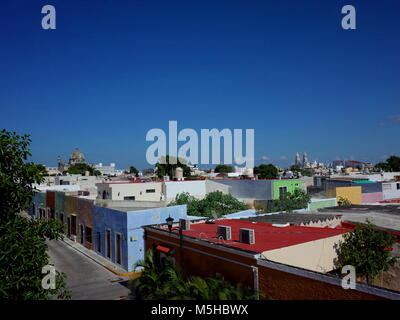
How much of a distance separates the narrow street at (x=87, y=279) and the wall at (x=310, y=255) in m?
9.45

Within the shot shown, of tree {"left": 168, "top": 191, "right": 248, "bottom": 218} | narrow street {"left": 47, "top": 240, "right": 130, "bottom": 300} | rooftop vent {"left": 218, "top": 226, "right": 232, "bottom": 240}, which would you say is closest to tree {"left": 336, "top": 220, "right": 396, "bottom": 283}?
rooftop vent {"left": 218, "top": 226, "right": 232, "bottom": 240}

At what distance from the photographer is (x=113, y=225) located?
71.4 ft

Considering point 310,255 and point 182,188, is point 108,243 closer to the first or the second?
point 182,188

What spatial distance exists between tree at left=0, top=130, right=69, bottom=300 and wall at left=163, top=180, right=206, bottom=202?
84.4 ft

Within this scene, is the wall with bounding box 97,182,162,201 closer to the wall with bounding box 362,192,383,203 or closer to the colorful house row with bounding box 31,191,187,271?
the colorful house row with bounding box 31,191,187,271

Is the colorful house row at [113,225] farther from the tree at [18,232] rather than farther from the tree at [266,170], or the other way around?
the tree at [266,170]

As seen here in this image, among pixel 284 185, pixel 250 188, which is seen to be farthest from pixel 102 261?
pixel 284 185

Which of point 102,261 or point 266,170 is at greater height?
point 266,170

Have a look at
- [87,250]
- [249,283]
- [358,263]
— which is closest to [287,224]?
[358,263]

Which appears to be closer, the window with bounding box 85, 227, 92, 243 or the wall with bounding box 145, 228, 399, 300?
the wall with bounding box 145, 228, 399, 300

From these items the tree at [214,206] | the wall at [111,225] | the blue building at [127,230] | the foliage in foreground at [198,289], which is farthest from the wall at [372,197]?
the foliage in foreground at [198,289]

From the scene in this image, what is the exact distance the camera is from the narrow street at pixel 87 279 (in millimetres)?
16625

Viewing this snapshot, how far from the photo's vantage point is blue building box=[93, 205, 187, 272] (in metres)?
20.2

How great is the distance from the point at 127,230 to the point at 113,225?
2.06 m
